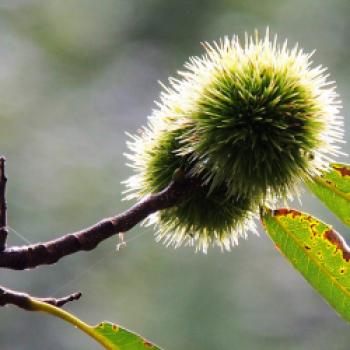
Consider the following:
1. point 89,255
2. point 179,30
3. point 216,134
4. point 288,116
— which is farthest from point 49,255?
point 179,30

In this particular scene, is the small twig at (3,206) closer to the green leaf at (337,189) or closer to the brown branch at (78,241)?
the brown branch at (78,241)

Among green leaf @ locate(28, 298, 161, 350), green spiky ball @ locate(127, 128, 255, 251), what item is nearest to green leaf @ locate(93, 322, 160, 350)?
green leaf @ locate(28, 298, 161, 350)

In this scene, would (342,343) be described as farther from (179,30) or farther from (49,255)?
(49,255)

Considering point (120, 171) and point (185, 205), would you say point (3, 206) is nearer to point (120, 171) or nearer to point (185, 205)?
point (185, 205)

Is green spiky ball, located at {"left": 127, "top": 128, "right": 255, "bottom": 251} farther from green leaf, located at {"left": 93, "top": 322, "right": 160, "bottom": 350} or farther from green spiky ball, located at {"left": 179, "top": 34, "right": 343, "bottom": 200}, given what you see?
green leaf, located at {"left": 93, "top": 322, "right": 160, "bottom": 350}

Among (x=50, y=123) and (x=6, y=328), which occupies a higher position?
(x=50, y=123)

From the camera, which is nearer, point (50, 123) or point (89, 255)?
point (89, 255)

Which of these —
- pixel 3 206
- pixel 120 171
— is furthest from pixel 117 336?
pixel 120 171
